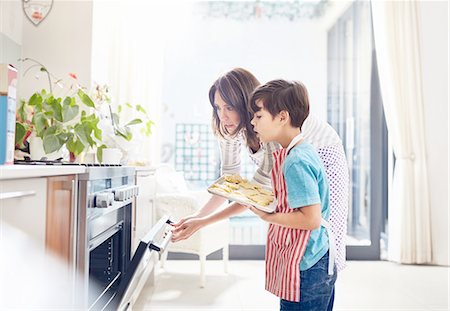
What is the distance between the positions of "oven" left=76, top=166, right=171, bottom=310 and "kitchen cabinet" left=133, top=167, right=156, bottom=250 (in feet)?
0.73

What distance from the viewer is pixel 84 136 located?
79.7 inches

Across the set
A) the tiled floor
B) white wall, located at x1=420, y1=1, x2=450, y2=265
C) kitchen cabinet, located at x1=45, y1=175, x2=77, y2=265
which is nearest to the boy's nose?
kitchen cabinet, located at x1=45, y1=175, x2=77, y2=265

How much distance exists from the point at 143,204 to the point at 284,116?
126 centimetres

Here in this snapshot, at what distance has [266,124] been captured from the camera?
1.38 meters

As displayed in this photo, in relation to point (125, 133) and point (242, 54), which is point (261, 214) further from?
point (242, 54)

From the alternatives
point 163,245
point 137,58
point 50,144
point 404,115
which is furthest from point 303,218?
point 404,115

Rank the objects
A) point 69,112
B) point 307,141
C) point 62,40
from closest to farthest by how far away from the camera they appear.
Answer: point 307,141
point 69,112
point 62,40

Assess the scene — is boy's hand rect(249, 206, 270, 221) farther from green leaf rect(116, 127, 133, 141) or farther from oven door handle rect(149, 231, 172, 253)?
green leaf rect(116, 127, 133, 141)

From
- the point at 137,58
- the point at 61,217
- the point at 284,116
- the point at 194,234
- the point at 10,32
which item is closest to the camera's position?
the point at 61,217

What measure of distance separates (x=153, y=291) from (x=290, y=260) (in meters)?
1.79

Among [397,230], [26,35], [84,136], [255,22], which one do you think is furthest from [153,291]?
[255,22]

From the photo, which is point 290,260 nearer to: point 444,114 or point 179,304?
point 179,304

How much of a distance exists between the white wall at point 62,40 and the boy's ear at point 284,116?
1.71m

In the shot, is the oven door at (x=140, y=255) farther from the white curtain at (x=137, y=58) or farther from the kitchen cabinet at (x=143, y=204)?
the white curtain at (x=137, y=58)
